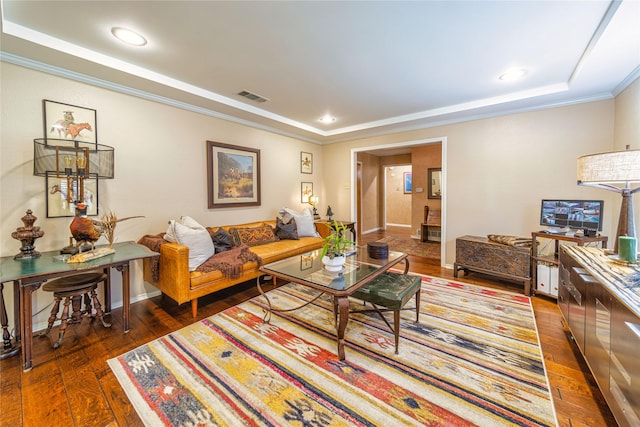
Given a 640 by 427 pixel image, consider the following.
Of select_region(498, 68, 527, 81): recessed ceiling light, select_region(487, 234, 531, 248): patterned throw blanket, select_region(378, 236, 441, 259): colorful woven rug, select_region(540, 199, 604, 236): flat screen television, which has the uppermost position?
select_region(498, 68, 527, 81): recessed ceiling light

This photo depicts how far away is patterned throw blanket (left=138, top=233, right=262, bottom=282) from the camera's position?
8.86 ft

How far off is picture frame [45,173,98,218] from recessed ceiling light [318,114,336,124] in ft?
10.0

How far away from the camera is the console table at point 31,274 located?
5.67 feet

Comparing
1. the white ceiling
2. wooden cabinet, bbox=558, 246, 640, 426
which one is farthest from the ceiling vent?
wooden cabinet, bbox=558, 246, 640, 426

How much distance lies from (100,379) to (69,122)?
234 cm

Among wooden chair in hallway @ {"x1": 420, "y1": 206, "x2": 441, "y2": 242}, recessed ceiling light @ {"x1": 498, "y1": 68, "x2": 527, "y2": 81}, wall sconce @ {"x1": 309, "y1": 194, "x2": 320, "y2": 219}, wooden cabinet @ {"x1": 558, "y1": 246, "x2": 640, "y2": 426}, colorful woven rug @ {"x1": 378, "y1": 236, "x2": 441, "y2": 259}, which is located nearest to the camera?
wooden cabinet @ {"x1": 558, "y1": 246, "x2": 640, "y2": 426}

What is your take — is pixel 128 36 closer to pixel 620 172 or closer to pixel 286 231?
pixel 286 231

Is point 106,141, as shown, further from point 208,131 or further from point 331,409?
point 331,409

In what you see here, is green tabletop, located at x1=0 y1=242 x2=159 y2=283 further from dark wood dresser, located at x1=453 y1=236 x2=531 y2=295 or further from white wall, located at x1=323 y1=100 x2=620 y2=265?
white wall, located at x1=323 y1=100 x2=620 y2=265

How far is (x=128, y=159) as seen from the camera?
9.25ft

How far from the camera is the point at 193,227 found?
2982mm

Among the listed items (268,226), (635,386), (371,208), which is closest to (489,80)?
(635,386)

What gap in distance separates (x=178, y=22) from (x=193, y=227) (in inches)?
78.7

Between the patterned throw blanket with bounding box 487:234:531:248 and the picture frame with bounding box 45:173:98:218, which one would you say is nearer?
the picture frame with bounding box 45:173:98:218
